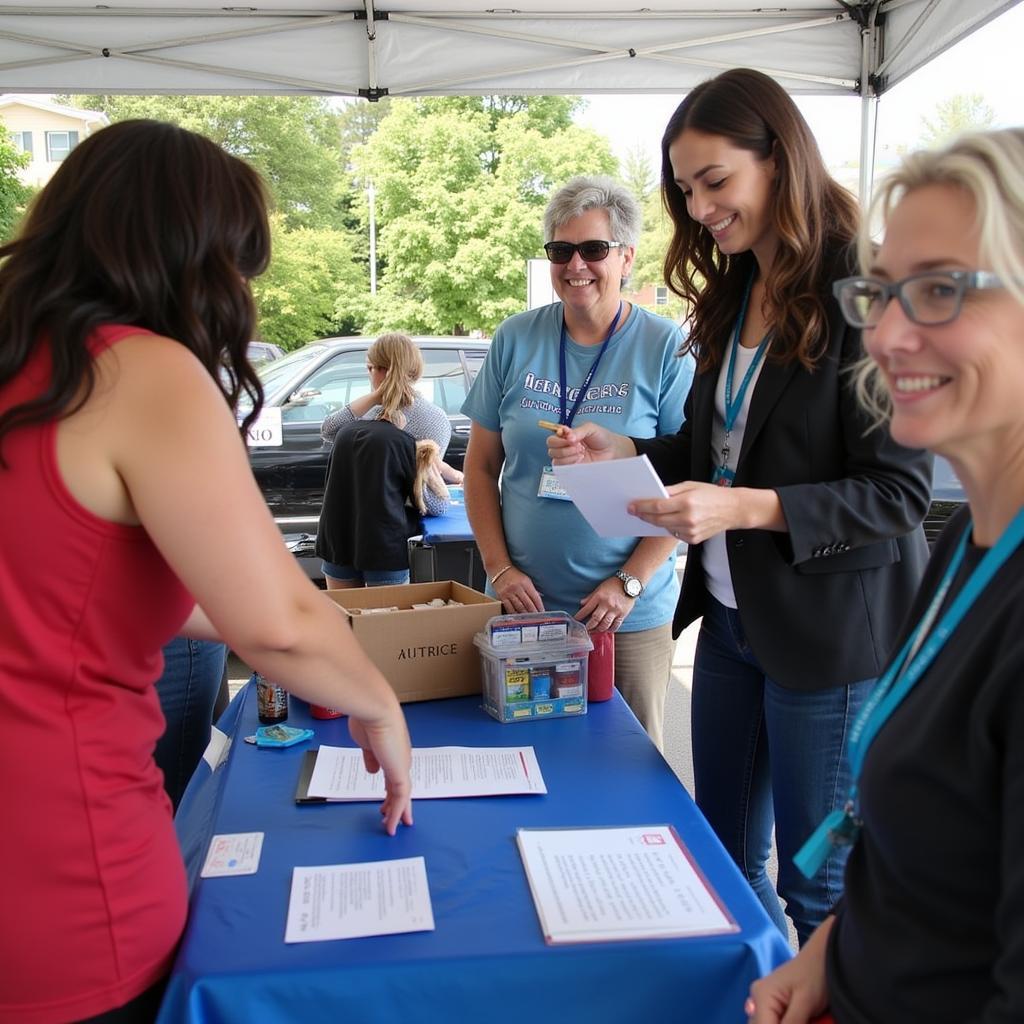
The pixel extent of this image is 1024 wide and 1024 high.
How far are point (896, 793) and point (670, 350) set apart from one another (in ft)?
5.52

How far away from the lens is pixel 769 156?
170 cm

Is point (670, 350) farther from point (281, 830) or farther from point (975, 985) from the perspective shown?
point (975, 985)

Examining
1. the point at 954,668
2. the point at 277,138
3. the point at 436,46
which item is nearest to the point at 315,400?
the point at 436,46

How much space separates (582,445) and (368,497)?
7.71 ft

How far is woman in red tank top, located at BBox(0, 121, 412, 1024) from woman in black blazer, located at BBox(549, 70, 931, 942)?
30.9 inches

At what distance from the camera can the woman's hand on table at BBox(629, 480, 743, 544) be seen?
4.99 feet

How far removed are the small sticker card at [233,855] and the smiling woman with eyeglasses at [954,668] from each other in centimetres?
77

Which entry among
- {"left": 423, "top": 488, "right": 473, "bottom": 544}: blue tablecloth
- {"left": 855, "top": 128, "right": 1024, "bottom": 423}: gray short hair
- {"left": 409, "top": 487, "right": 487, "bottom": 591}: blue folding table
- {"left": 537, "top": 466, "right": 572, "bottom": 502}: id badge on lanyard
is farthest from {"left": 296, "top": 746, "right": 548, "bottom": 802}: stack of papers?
{"left": 409, "top": 487, "right": 487, "bottom": 591}: blue folding table

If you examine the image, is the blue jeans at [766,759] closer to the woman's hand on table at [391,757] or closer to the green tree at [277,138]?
the woman's hand on table at [391,757]

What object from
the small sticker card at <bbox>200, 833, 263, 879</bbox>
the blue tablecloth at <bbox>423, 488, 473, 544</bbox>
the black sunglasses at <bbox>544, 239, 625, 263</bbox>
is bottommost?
the small sticker card at <bbox>200, 833, 263, 879</bbox>

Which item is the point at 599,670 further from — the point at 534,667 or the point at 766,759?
the point at 766,759

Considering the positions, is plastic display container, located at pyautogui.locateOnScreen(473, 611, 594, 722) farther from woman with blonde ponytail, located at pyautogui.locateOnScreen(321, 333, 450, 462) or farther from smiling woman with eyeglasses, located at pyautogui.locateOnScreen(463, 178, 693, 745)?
woman with blonde ponytail, located at pyautogui.locateOnScreen(321, 333, 450, 462)

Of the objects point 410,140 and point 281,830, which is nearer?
point 281,830

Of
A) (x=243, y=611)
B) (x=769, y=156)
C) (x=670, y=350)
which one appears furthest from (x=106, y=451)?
(x=670, y=350)
